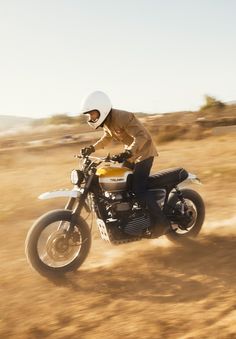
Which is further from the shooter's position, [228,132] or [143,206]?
[228,132]

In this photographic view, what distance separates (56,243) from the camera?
6.21 metres

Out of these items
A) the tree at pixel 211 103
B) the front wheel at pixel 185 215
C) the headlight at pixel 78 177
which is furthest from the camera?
the tree at pixel 211 103

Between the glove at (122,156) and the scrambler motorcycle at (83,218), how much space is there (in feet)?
0.26

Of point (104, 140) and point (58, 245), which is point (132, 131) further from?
point (58, 245)

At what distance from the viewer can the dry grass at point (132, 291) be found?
4.73 metres

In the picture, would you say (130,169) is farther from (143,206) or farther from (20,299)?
(20,299)

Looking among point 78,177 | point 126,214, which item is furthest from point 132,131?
point 126,214

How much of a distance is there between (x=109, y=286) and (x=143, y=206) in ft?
4.43

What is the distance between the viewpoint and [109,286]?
19.3ft

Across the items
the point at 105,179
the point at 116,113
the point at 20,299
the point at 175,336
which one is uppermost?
the point at 116,113

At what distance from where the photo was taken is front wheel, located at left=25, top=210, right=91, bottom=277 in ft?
19.8

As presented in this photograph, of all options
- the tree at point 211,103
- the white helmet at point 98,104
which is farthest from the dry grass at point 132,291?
the tree at point 211,103

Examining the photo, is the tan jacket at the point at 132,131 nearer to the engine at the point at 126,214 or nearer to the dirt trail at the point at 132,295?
the engine at the point at 126,214

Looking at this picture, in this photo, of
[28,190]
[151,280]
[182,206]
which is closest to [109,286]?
[151,280]
